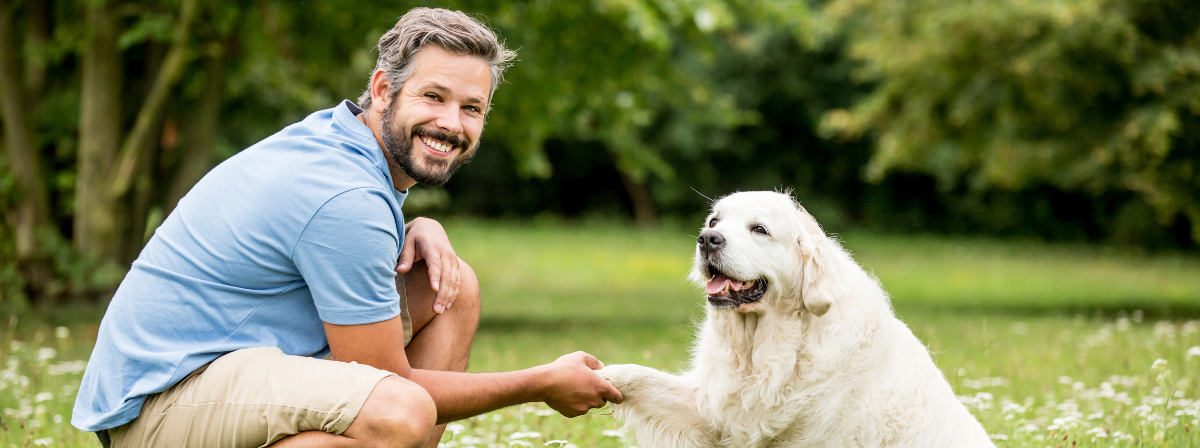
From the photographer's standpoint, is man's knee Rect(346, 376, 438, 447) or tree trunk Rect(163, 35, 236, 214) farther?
tree trunk Rect(163, 35, 236, 214)

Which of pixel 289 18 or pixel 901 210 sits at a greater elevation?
pixel 901 210

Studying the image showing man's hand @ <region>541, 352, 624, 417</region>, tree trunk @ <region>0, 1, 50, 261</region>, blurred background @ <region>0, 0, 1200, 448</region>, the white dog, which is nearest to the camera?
man's hand @ <region>541, 352, 624, 417</region>

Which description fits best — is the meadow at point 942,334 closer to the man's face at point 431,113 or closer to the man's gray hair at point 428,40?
the man's face at point 431,113

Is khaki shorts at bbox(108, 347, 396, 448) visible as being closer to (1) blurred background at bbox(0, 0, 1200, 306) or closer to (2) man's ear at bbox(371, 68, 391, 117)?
(2) man's ear at bbox(371, 68, 391, 117)

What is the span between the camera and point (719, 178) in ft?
109

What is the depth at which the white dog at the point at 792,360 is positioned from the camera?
10.9 feet

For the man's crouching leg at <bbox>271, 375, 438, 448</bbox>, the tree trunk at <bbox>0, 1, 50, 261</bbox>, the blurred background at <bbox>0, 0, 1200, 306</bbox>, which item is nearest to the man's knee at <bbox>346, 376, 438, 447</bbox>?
the man's crouching leg at <bbox>271, 375, 438, 448</bbox>

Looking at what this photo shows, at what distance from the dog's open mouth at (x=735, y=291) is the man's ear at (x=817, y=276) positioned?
0.47 feet

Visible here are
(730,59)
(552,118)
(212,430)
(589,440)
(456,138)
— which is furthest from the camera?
(730,59)

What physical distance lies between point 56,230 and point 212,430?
8.61 meters

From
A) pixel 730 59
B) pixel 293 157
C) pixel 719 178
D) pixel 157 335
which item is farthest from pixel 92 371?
pixel 719 178

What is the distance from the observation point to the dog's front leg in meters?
3.53

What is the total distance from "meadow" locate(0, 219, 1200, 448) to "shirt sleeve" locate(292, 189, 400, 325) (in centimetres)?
122

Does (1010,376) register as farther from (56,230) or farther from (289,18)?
(56,230)
